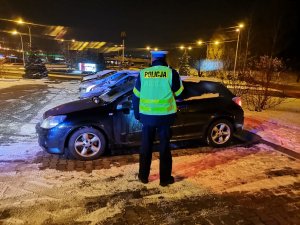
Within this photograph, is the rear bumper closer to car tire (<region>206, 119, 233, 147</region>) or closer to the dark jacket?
the dark jacket

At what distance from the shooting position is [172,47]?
4816 centimetres

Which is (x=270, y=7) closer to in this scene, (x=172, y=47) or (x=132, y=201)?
(x=172, y=47)

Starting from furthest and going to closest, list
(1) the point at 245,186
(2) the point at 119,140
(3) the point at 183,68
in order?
(3) the point at 183,68 → (2) the point at 119,140 → (1) the point at 245,186

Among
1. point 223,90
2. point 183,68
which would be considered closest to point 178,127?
point 223,90

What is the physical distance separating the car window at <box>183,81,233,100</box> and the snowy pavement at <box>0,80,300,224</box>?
3.78 feet

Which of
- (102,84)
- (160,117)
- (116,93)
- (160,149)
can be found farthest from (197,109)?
(102,84)

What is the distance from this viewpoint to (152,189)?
15.2 feet

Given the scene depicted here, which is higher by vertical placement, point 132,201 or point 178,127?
point 178,127

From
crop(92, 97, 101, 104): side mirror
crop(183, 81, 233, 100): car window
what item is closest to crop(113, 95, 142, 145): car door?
crop(92, 97, 101, 104): side mirror

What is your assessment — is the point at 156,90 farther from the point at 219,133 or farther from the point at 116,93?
the point at 219,133

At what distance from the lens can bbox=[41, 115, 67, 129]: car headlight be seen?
579 cm

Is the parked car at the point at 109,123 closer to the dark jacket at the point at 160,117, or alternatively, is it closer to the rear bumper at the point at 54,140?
the rear bumper at the point at 54,140

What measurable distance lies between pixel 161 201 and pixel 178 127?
2375 millimetres

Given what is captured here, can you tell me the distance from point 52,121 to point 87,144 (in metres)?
0.78
